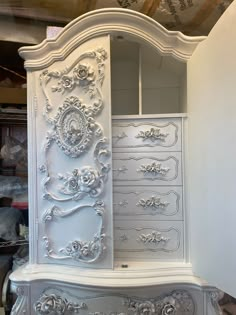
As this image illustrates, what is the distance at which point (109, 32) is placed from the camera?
1.49 metres

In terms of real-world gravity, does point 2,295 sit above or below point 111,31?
below

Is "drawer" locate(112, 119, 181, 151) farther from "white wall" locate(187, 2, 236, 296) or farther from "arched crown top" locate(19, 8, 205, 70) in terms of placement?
"arched crown top" locate(19, 8, 205, 70)

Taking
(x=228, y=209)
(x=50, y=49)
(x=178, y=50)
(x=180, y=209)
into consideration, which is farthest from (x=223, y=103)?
(x=50, y=49)

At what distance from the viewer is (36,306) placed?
1507 mm

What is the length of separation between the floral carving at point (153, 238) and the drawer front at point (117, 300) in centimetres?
22

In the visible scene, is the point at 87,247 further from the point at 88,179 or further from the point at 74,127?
the point at 74,127

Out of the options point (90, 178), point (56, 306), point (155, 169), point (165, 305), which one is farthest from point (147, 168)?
point (56, 306)

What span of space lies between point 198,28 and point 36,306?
1.92m

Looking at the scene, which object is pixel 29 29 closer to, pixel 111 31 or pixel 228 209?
pixel 111 31

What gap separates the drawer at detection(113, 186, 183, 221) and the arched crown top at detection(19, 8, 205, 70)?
2.27ft

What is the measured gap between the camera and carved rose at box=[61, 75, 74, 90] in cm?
152

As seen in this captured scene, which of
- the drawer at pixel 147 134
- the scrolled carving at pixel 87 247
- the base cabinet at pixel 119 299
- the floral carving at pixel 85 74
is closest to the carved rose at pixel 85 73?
the floral carving at pixel 85 74

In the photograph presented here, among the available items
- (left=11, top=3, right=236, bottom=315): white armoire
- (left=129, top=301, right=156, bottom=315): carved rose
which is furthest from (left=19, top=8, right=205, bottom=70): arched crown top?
(left=129, top=301, right=156, bottom=315): carved rose

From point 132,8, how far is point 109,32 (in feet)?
1.50
